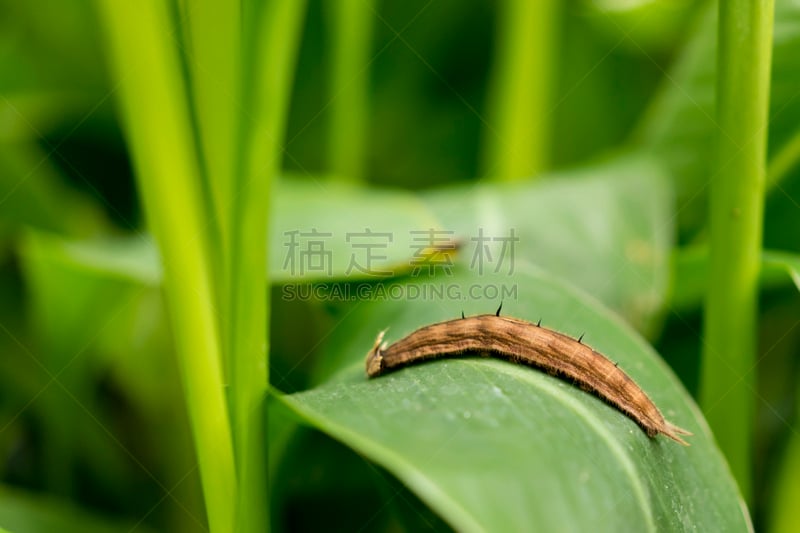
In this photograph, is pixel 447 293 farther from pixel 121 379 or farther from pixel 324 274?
pixel 121 379

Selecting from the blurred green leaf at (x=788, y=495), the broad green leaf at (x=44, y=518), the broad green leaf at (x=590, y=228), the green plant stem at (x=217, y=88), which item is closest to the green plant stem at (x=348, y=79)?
the broad green leaf at (x=590, y=228)

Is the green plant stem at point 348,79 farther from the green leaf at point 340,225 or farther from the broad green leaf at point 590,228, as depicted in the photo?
the broad green leaf at point 590,228

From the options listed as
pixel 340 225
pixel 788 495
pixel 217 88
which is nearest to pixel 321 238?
pixel 340 225

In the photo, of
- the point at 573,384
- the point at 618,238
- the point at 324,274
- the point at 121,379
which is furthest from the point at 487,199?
the point at 121,379

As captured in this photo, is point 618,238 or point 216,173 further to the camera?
point 618,238

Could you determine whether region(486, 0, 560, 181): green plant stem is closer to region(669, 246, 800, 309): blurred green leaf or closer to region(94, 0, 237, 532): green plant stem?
region(669, 246, 800, 309): blurred green leaf

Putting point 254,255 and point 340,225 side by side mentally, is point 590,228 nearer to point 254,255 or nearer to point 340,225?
point 340,225
